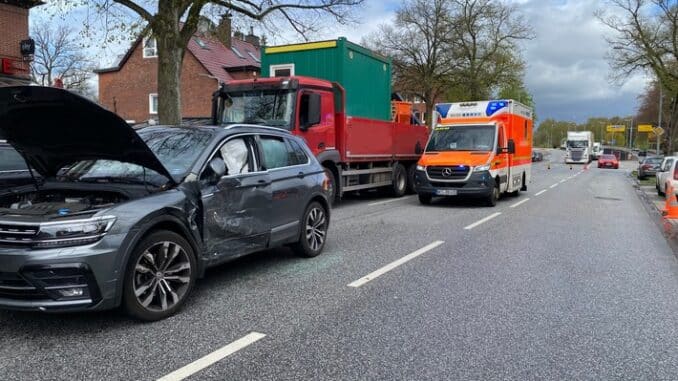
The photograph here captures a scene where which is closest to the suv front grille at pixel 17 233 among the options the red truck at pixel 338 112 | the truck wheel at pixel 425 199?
the red truck at pixel 338 112

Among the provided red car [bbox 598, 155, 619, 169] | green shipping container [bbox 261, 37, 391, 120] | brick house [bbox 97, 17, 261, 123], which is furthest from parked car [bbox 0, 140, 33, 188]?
red car [bbox 598, 155, 619, 169]

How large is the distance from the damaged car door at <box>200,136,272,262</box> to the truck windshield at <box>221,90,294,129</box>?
14.8ft

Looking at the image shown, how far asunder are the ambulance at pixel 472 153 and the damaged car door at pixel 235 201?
7710 mm

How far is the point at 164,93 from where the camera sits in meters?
14.3

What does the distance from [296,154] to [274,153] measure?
53cm

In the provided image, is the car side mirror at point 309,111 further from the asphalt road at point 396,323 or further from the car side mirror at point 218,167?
the car side mirror at point 218,167

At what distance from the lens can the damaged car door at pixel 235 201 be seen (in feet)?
16.3

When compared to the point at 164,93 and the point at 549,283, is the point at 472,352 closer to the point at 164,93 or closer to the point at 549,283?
the point at 549,283

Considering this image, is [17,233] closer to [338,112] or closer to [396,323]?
[396,323]

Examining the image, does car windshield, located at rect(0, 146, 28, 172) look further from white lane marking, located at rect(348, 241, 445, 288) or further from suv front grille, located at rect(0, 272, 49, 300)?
white lane marking, located at rect(348, 241, 445, 288)

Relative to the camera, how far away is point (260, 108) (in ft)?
34.7

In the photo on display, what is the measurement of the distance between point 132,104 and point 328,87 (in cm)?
2908

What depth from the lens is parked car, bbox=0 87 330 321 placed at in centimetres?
378

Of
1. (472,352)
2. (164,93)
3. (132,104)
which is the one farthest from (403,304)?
(132,104)
